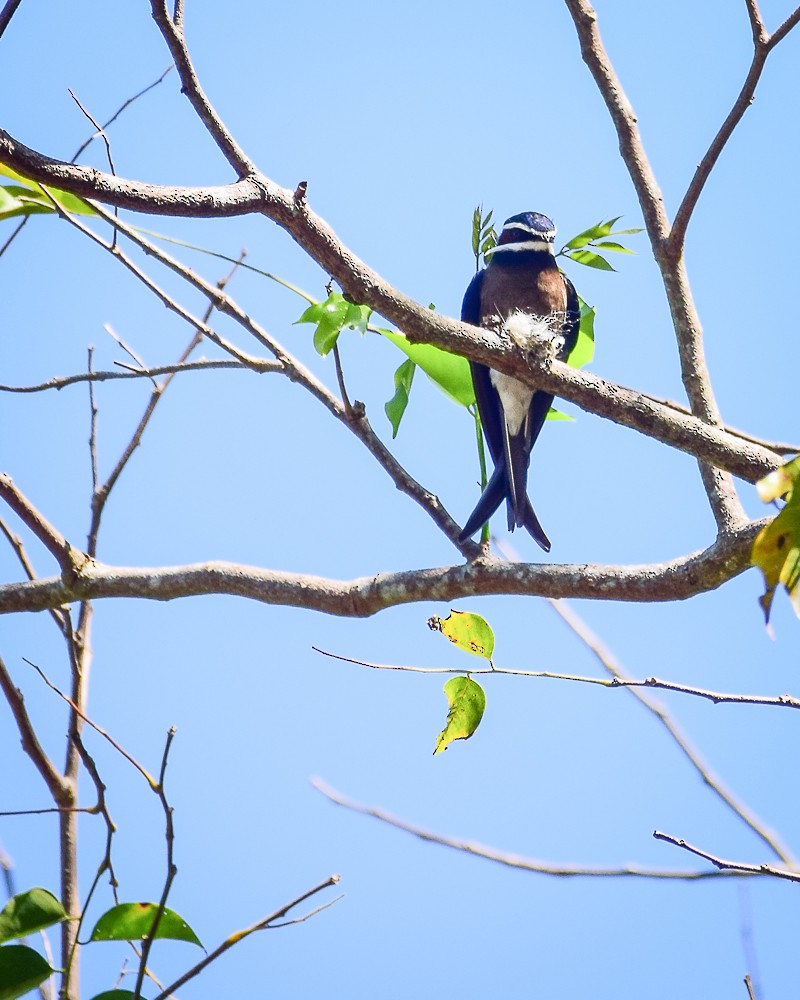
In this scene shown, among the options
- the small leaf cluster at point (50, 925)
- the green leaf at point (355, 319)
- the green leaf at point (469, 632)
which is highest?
the green leaf at point (355, 319)

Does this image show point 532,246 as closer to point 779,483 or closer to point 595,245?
point 595,245

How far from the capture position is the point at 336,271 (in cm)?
148

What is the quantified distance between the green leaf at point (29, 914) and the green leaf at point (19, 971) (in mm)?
45

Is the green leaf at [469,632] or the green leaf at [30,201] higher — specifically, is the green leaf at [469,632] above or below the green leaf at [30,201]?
below

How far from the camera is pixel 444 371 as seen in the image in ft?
6.82

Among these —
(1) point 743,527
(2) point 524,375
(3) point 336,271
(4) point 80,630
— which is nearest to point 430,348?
(2) point 524,375

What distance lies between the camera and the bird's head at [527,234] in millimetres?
3086

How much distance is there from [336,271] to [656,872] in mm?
880

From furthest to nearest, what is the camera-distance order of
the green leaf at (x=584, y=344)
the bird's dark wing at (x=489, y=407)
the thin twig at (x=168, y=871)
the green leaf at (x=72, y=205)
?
the bird's dark wing at (x=489, y=407) < the green leaf at (x=584, y=344) < the green leaf at (x=72, y=205) < the thin twig at (x=168, y=871)

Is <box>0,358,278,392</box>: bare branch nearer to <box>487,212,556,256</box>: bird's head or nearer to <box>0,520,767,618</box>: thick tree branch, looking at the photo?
<box>0,520,767,618</box>: thick tree branch

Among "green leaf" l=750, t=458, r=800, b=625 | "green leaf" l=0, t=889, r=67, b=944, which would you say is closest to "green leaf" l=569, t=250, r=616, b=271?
"green leaf" l=750, t=458, r=800, b=625

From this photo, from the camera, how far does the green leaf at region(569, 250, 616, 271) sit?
199 cm

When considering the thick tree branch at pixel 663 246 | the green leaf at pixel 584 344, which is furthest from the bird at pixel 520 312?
the thick tree branch at pixel 663 246

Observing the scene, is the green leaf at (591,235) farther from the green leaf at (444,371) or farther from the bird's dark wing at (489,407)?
the bird's dark wing at (489,407)
